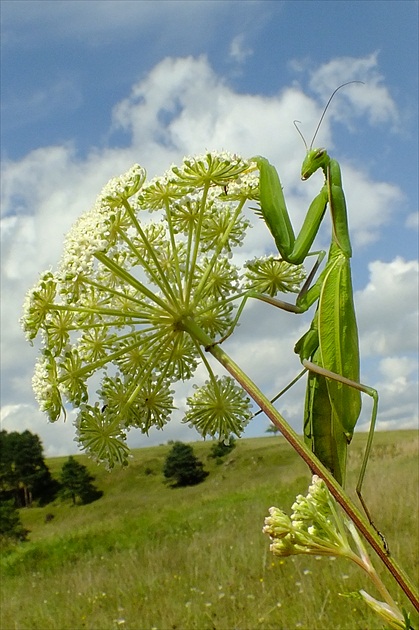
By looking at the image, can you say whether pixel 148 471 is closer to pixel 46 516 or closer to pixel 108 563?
pixel 46 516

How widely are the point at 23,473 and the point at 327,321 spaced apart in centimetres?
7593

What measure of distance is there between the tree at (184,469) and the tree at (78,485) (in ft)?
34.3

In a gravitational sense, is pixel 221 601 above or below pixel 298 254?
below

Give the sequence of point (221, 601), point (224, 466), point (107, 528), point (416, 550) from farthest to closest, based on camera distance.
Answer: point (224, 466) < point (107, 528) < point (416, 550) < point (221, 601)

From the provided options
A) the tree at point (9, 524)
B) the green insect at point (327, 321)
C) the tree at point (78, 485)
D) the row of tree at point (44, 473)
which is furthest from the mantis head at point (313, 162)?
the tree at point (78, 485)

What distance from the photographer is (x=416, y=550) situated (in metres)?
8.54

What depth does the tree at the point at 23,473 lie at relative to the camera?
2761 inches

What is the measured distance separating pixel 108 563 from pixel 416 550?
726 centimetres

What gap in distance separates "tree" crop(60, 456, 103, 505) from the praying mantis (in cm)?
6468

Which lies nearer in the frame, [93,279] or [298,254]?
[298,254]

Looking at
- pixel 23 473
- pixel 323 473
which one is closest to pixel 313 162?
pixel 323 473

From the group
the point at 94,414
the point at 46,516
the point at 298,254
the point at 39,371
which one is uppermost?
the point at 298,254

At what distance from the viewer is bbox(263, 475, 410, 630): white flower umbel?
1.64 meters

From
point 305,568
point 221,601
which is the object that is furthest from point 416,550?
point 221,601
